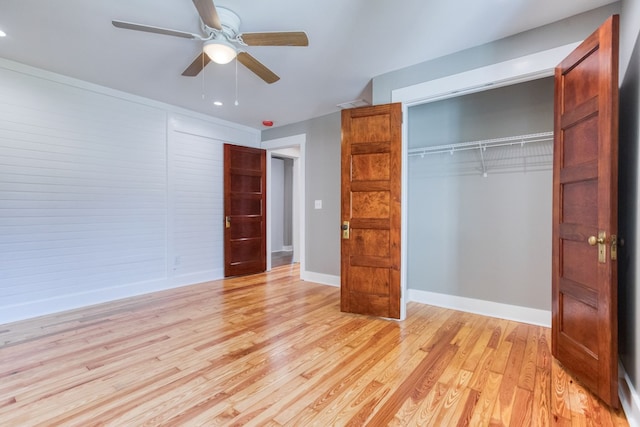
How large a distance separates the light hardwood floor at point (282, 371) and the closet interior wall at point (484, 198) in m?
0.45

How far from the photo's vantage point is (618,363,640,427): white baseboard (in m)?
1.51

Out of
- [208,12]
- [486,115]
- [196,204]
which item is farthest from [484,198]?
[196,204]

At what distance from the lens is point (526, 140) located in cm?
295

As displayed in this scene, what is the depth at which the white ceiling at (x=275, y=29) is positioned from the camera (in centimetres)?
211

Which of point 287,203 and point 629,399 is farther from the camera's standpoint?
point 287,203

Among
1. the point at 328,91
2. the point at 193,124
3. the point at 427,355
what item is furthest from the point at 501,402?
the point at 193,124

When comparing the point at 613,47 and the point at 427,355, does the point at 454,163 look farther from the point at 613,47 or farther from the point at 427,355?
the point at 427,355

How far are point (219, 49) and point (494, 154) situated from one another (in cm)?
288

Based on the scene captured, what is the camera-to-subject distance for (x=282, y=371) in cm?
207

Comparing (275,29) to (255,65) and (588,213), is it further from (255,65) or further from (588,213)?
(588,213)

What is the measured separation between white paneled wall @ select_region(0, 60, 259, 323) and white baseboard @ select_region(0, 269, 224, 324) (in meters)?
0.01

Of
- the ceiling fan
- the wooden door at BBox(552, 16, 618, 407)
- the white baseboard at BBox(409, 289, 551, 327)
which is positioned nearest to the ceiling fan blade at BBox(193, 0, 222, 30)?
the ceiling fan

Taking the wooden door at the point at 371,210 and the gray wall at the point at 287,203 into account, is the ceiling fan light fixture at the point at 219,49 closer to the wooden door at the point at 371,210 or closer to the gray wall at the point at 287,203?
the wooden door at the point at 371,210

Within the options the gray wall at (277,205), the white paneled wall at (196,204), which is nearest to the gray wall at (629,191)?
the white paneled wall at (196,204)
